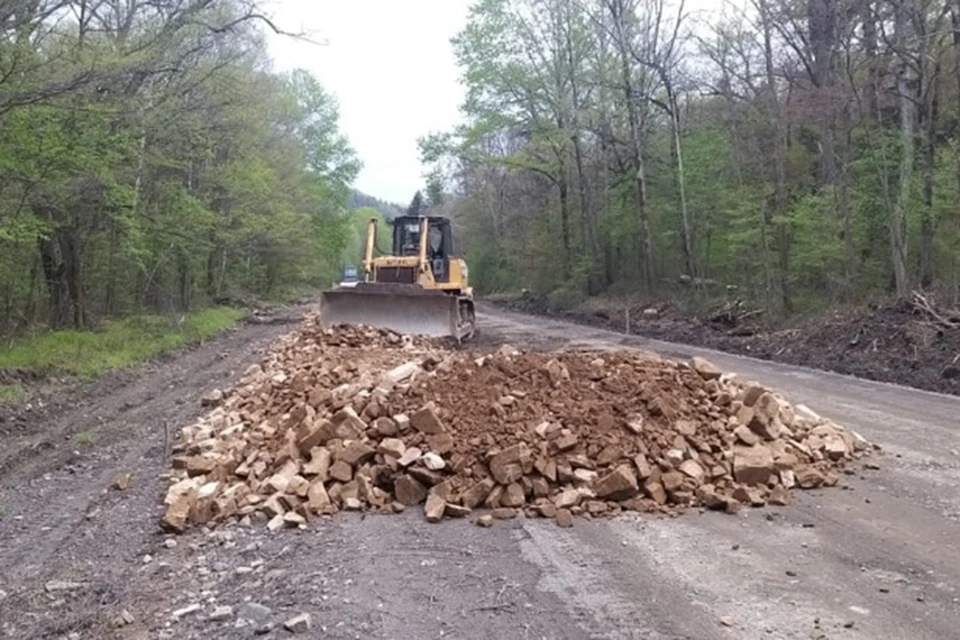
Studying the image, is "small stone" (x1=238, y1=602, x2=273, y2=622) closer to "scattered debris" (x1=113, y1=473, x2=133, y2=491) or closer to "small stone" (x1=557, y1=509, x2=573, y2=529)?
"small stone" (x1=557, y1=509, x2=573, y2=529)

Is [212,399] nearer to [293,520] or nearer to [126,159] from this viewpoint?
[293,520]

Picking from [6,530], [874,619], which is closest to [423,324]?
[6,530]

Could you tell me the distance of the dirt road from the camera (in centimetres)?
412

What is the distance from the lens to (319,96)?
55.6 meters

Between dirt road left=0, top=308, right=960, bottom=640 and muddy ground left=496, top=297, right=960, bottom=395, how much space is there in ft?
16.9

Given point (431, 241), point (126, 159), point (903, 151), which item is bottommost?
point (431, 241)

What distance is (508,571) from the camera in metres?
4.79

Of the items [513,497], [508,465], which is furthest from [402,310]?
[513,497]

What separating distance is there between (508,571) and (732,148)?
22153mm

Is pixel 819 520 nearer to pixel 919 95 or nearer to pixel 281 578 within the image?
pixel 281 578

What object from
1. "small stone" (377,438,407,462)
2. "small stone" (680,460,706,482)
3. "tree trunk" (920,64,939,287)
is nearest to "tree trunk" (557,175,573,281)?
"tree trunk" (920,64,939,287)

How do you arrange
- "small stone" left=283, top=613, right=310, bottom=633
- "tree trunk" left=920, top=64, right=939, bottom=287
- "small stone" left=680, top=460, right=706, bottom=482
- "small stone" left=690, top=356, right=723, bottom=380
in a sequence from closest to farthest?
"small stone" left=283, top=613, right=310, bottom=633 < "small stone" left=680, top=460, right=706, bottom=482 < "small stone" left=690, top=356, right=723, bottom=380 < "tree trunk" left=920, top=64, right=939, bottom=287

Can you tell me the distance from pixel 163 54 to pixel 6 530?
35.5 feet

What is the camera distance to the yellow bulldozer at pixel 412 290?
16.0 m
